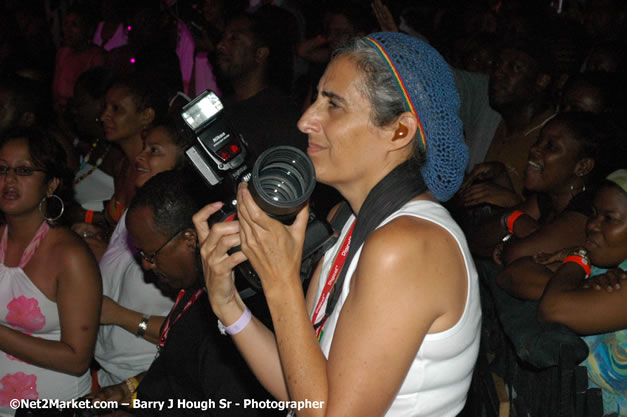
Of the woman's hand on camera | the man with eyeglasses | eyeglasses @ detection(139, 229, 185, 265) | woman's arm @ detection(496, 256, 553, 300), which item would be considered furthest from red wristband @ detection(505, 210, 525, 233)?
the woman's hand on camera

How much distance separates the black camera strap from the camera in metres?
1.49

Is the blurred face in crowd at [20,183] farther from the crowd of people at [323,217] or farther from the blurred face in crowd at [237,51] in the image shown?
the blurred face in crowd at [237,51]

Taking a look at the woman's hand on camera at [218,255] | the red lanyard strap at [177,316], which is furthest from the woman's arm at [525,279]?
the woman's hand on camera at [218,255]

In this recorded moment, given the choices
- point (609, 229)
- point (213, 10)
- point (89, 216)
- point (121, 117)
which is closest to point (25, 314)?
point (89, 216)

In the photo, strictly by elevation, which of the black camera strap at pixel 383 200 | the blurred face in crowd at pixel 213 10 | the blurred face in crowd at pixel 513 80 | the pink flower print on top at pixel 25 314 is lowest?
the blurred face in crowd at pixel 513 80

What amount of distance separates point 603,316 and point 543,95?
2.07 metres

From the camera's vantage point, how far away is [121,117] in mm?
3889

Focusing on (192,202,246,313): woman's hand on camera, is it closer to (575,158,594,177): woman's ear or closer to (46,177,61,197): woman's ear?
(46,177,61,197): woman's ear

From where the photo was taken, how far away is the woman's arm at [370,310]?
1.28 meters

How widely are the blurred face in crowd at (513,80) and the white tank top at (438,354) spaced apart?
249 centimetres

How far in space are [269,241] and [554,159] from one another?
79.3 inches

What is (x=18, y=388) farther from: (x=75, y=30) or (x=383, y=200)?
Answer: (x=75, y=30)

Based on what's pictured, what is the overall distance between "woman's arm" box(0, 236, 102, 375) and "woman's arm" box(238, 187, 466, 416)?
5.02 feet

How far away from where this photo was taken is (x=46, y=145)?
300 cm
